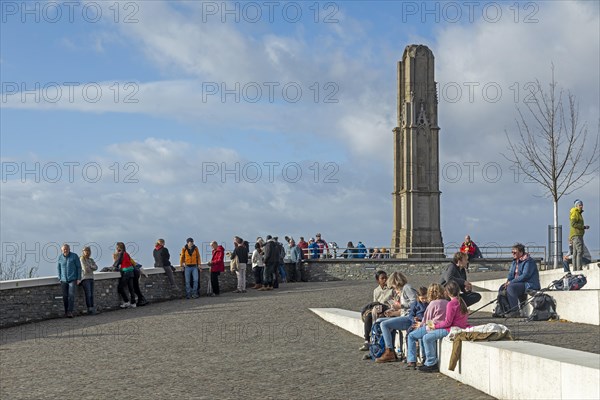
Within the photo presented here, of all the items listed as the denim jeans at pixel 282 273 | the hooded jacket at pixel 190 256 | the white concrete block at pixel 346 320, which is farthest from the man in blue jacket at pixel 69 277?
the denim jeans at pixel 282 273

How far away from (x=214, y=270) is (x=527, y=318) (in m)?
12.3

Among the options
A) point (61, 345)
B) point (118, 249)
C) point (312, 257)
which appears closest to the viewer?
point (61, 345)

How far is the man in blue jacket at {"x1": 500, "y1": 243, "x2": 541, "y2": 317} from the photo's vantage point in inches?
683

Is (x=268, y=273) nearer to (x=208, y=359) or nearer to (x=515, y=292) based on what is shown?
(x=515, y=292)

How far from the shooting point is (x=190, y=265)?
26.7 meters

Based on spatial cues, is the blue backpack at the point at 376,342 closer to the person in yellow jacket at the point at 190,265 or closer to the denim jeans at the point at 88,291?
the denim jeans at the point at 88,291

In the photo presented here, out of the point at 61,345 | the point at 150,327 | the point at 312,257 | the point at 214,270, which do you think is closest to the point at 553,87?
the point at 312,257

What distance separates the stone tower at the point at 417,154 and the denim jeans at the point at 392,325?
4430cm

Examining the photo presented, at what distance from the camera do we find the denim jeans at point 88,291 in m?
21.9

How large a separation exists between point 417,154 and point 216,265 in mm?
32449

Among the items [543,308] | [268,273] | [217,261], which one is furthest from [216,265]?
[543,308]

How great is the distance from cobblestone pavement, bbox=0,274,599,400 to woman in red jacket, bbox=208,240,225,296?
631cm

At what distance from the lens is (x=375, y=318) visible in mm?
13641

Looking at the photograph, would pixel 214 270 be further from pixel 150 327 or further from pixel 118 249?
pixel 150 327
